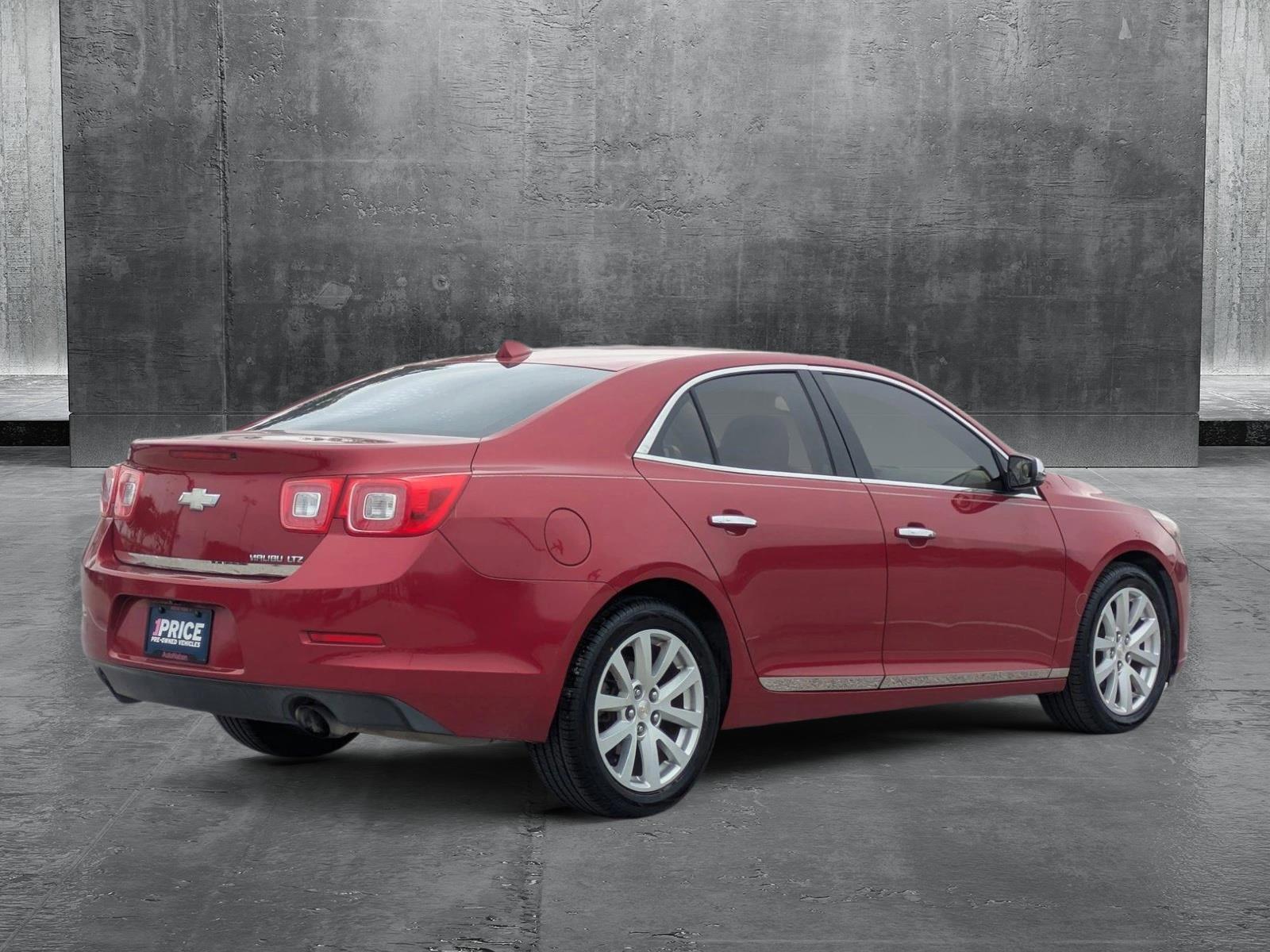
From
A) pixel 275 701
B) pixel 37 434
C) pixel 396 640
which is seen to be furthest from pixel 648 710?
pixel 37 434

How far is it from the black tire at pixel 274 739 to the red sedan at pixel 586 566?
0.01 metres

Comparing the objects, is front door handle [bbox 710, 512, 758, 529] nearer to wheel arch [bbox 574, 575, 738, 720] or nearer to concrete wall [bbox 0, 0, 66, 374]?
wheel arch [bbox 574, 575, 738, 720]

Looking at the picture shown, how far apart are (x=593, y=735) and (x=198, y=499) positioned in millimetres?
1345

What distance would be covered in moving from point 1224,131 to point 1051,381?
1363cm

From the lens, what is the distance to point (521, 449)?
18.1ft

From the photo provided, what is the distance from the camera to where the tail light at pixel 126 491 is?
227 inches

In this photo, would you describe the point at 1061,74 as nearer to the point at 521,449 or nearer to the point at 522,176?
the point at 522,176

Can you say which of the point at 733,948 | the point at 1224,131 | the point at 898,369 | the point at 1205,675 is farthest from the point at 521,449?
the point at 1224,131

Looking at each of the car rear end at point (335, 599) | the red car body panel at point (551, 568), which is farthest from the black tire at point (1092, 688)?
the car rear end at point (335, 599)

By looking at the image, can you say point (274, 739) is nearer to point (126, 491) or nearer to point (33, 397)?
point (126, 491)

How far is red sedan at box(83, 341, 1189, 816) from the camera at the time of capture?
529 centimetres

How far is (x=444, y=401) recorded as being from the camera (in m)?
6.01

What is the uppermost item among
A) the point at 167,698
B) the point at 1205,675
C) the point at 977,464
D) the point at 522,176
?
the point at 522,176

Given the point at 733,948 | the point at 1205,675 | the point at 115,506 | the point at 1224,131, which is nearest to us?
the point at 733,948
